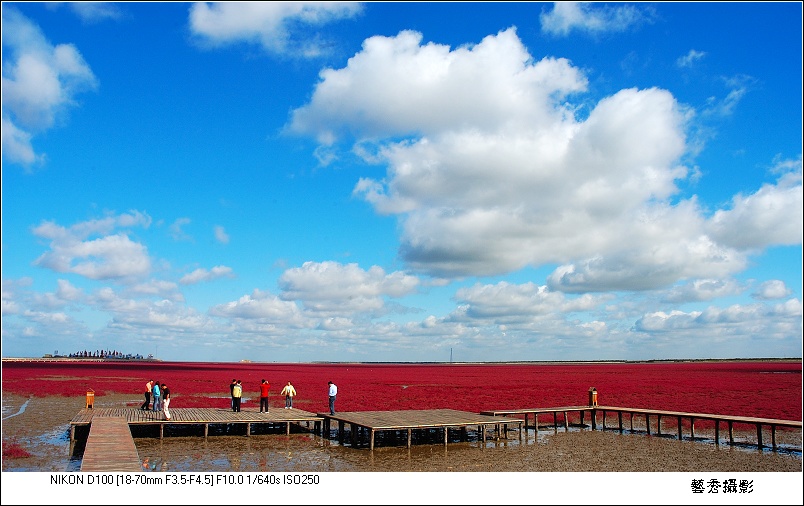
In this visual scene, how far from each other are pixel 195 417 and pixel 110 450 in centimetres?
815

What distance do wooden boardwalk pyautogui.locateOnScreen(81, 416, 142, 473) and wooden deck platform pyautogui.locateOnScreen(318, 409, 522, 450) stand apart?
760cm

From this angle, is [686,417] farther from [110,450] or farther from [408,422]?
[110,450]

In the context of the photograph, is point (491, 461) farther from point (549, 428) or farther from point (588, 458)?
point (549, 428)

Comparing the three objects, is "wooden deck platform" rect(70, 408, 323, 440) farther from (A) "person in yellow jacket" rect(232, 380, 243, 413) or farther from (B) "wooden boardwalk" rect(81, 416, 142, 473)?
(B) "wooden boardwalk" rect(81, 416, 142, 473)

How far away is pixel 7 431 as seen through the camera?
→ 77.7 feet

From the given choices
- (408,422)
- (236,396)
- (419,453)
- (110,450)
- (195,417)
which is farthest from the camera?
(236,396)

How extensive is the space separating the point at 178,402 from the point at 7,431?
1402 cm

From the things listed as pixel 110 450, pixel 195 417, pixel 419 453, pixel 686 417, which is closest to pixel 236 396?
pixel 195 417

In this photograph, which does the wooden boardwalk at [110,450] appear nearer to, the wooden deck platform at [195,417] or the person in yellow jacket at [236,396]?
the wooden deck platform at [195,417]

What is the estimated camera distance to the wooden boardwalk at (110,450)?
14008 mm

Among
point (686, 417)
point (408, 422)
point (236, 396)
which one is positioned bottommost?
point (686, 417)

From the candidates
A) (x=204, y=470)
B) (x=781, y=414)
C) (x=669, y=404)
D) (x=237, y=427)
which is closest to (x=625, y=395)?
(x=669, y=404)

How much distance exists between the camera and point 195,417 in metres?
24.1

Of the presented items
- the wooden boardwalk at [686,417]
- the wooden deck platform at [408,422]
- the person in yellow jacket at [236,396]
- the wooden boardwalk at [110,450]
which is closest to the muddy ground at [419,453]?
the wooden boardwalk at [686,417]
